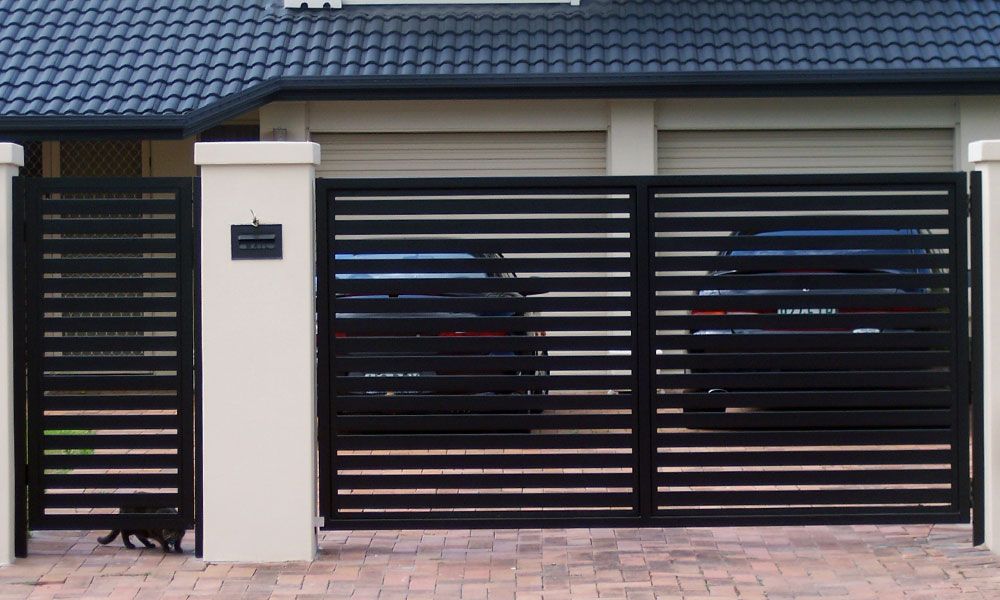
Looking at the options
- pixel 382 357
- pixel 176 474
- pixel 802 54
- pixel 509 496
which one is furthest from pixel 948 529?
pixel 802 54

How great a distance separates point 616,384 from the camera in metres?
7.11

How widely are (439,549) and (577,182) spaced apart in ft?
6.57

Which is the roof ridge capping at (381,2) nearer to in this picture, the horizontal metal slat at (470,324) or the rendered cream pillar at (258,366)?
the rendered cream pillar at (258,366)

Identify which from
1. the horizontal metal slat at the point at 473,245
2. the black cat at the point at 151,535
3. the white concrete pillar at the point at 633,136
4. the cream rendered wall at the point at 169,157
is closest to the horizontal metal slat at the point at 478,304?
the horizontal metal slat at the point at 473,245

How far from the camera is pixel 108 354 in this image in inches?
278

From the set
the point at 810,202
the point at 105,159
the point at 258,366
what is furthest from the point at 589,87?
the point at 258,366

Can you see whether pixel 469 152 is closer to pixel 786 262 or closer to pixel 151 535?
pixel 786 262

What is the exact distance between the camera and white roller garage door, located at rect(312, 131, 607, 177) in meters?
13.8

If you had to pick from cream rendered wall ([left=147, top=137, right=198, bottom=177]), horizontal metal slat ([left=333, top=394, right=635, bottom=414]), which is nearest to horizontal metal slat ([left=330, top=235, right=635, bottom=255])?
horizontal metal slat ([left=333, top=394, right=635, bottom=414])

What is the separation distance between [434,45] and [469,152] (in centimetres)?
113

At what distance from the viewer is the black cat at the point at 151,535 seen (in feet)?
23.1

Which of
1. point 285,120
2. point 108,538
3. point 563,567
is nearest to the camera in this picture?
point 563,567

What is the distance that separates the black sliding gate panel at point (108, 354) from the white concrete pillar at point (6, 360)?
9cm

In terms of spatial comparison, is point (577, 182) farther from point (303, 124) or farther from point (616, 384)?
point (303, 124)
